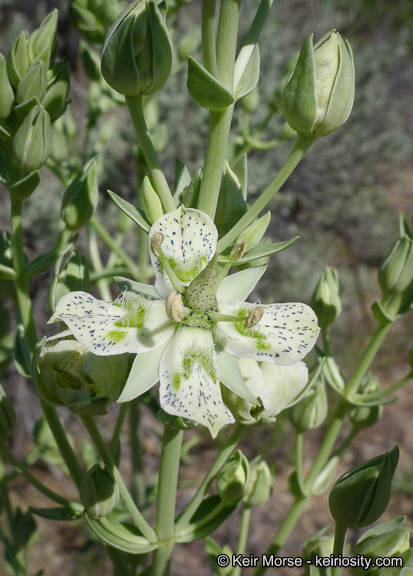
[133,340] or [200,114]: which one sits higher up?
[133,340]

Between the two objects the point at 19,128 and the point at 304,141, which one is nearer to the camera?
the point at 304,141

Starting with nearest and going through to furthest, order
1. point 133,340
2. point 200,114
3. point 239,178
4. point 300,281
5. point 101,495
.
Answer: point 133,340 → point 101,495 → point 239,178 → point 200,114 → point 300,281

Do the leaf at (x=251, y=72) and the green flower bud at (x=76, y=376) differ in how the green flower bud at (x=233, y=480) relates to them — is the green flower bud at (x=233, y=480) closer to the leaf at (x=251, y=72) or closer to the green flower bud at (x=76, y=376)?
the green flower bud at (x=76, y=376)

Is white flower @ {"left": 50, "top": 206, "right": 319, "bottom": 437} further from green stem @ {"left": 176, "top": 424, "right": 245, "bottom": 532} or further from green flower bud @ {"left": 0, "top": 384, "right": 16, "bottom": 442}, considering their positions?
green flower bud @ {"left": 0, "top": 384, "right": 16, "bottom": 442}

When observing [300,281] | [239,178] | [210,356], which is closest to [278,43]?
[300,281]

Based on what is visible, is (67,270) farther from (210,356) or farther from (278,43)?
(278,43)

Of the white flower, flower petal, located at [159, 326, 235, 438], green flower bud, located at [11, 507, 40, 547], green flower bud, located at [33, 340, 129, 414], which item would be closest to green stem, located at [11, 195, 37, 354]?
green flower bud, located at [33, 340, 129, 414]

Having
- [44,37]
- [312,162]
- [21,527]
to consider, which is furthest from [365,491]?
[312,162]
